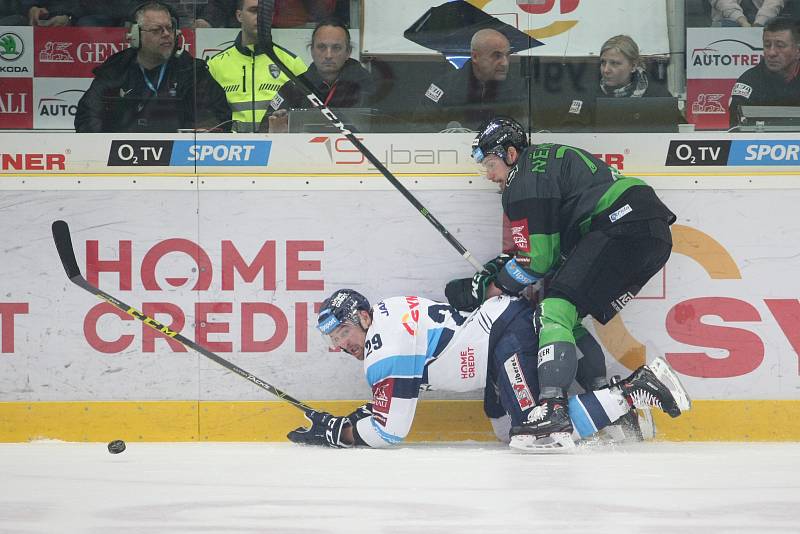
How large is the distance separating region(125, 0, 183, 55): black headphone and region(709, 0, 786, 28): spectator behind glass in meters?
2.22

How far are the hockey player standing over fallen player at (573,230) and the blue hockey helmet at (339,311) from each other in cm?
57

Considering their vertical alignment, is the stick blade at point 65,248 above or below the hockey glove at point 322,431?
above

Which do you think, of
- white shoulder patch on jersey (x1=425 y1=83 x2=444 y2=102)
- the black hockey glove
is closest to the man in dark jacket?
white shoulder patch on jersey (x1=425 y1=83 x2=444 y2=102)

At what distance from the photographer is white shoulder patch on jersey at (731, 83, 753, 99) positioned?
502 cm

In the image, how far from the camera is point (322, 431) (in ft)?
15.2

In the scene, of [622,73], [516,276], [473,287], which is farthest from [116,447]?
[622,73]

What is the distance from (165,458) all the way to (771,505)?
2.16 m

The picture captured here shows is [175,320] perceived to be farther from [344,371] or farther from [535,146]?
[535,146]

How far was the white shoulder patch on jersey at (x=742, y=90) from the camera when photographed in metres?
5.02

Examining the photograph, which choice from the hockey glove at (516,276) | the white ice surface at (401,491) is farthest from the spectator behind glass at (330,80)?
the white ice surface at (401,491)

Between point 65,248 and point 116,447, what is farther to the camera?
point 65,248

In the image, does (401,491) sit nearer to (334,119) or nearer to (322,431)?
(322,431)

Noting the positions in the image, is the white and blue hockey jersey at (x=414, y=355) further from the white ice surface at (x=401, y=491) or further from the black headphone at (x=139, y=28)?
the black headphone at (x=139, y=28)

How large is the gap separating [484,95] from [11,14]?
6.47 feet
